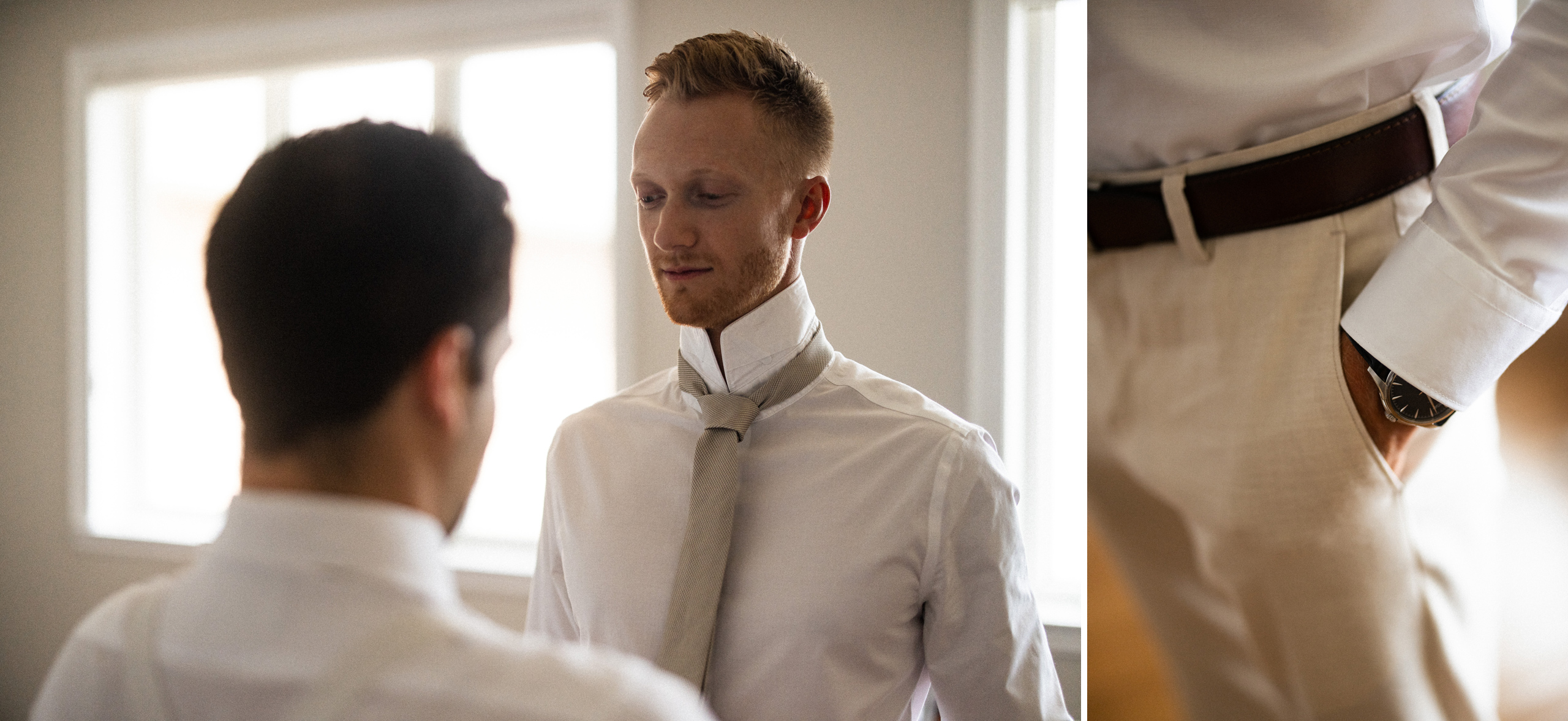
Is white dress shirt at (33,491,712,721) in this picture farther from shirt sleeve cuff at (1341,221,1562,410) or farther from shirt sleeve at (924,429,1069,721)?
shirt sleeve cuff at (1341,221,1562,410)

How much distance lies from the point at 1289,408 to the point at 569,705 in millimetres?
479

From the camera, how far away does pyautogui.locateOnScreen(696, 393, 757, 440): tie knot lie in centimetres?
61

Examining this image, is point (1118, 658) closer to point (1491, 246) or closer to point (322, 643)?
point (1491, 246)

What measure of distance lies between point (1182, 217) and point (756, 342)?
305mm

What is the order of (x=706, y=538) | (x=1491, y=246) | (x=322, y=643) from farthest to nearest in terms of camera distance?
(x=706, y=538) → (x=1491, y=246) → (x=322, y=643)

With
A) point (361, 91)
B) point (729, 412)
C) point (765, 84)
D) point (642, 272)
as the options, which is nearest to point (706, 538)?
point (729, 412)

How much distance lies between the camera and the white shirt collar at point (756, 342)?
0.61 metres

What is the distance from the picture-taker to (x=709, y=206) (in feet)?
1.92

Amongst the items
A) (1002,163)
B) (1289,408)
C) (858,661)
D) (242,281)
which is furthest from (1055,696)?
(242,281)

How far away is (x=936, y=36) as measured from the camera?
2.00 feet

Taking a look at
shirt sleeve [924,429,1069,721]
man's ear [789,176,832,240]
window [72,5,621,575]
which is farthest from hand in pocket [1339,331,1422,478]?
window [72,5,621,575]

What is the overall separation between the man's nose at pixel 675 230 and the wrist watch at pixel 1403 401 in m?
0.42

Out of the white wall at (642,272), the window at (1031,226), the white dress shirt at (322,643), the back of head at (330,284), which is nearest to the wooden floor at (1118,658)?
the window at (1031,226)

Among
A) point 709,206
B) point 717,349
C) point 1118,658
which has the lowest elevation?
point 1118,658
